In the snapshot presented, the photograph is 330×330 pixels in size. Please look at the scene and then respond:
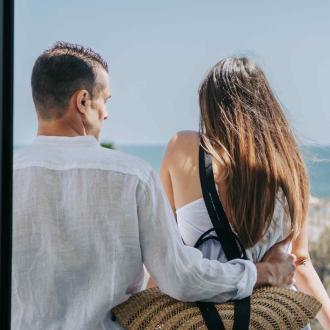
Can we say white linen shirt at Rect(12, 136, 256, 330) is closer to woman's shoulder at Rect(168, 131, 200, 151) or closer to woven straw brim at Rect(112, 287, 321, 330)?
woven straw brim at Rect(112, 287, 321, 330)

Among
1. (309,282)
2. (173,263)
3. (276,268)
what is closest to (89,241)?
(173,263)

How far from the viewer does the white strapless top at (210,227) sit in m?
1.38

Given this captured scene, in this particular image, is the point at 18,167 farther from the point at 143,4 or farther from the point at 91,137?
the point at 143,4

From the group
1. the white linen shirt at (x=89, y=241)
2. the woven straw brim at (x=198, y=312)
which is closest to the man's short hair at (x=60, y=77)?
the white linen shirt at (x=89, y=241)

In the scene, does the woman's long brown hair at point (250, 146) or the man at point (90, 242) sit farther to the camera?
the woman's long brown hair at point (250, 146)

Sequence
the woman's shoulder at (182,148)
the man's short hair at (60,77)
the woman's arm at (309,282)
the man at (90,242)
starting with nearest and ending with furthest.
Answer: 1. the man at (90,242)
2. the man's short hair at (60,77)
3. the woman's shoulder at (182,148)
4. the woman's arm at (309,282)

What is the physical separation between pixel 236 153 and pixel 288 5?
0.75 metres

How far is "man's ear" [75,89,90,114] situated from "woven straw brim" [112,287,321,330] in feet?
1.18

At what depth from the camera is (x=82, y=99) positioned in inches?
53.2

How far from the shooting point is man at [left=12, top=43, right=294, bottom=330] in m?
1.24

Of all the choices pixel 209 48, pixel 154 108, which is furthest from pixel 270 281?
pixel 154 108

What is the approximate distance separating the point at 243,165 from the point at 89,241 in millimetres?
378

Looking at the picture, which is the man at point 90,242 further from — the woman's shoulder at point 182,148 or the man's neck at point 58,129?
the woman's shoulder at point 182,148

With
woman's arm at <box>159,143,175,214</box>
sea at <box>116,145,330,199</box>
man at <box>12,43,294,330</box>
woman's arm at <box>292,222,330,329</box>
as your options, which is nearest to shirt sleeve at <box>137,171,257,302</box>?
man at <box>12,43,294,330</box>
